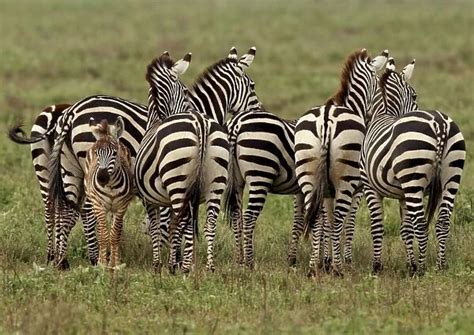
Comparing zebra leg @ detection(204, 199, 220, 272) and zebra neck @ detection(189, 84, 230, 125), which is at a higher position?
zebra neck @ detection(189, 84, 230, 125)

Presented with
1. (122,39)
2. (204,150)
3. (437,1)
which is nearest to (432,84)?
(122,39)

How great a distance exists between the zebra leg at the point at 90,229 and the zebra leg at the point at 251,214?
168cm

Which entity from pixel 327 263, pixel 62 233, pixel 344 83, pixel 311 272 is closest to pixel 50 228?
pixel 62 233

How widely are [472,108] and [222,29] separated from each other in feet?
58.2

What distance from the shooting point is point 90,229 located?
10.2 metres

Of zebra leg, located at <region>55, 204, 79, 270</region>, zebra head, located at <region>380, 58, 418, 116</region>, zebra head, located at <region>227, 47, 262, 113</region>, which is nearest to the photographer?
zebra leg, located at <region>55, 204, 79, 270</region>

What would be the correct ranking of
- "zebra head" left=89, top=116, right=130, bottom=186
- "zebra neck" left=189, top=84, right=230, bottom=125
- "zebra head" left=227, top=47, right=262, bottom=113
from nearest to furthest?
"zebra head" left=89, top=116, right=130, bottom=186, "zebra neck" left=189, top=84, right=230, bottom=125, "zebra head" left=227, top=47, right=262, bottom=113

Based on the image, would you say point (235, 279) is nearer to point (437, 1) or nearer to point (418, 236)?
point (418, 236)

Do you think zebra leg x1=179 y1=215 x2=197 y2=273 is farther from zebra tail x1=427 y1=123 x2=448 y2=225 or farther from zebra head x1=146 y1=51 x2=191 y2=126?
zebra tail x1=427 y1=123 x2=448 y2=225

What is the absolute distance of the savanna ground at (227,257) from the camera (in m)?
7.13

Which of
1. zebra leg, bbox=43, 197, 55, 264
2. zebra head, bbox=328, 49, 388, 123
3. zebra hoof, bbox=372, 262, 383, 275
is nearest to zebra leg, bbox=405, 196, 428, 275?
zebra hoof, bbox=372, 262, 383, 275

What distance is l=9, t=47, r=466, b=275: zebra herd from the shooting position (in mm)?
9172

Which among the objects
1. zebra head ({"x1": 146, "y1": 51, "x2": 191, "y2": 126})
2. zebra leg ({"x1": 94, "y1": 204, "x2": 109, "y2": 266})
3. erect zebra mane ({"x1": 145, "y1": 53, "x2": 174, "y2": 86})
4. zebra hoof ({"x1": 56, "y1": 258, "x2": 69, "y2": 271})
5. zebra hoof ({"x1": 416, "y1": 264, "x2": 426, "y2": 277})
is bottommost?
zebra hoof ({"x1": 56, "y1": 258, "x2": 69, "y2": 271})

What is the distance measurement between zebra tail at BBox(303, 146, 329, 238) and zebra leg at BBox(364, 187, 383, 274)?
2.21ft
